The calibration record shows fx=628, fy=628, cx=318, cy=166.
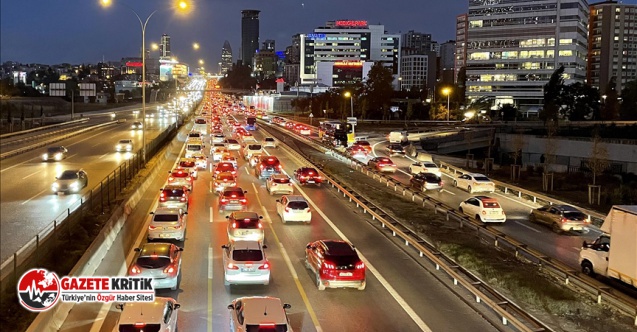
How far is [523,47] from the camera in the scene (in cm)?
15038

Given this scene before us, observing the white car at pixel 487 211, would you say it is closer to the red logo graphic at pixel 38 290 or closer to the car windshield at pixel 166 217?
the car windshield at pixel 166 217

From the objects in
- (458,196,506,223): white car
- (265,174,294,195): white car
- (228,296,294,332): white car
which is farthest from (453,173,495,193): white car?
(228,296,294,332): white car

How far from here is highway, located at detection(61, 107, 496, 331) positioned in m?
15.5

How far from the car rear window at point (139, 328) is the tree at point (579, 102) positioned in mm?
111689

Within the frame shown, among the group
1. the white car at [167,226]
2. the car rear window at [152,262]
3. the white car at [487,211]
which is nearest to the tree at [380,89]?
the white car at [487,211]

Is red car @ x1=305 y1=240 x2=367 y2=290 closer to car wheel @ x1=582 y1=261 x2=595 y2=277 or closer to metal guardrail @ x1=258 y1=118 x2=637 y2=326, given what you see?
metal guardrail @ x1=258 y1=118 x2=637 y2=326

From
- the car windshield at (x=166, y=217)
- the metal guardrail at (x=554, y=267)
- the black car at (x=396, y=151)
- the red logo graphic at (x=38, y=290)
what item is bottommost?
the metal guardrail at (x=554, y=267)

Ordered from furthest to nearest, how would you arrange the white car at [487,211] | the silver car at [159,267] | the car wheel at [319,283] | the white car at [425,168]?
the white car at [425,168]
the white car at [487,211]
the car wheel at [319,283]
the silver car at [159,267]

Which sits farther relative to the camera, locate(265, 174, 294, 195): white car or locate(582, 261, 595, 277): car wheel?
locate(265, 174, 294, 195): white car

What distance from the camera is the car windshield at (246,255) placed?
18.2m

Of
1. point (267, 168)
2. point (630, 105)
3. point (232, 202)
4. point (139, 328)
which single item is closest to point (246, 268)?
point (139, 328)

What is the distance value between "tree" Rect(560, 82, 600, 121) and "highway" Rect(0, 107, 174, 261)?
7804cm

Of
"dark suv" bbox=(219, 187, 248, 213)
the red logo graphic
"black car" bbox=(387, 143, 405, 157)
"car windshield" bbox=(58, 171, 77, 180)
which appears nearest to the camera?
the red logo graphic

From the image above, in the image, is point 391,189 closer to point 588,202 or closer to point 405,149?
point 588,202
